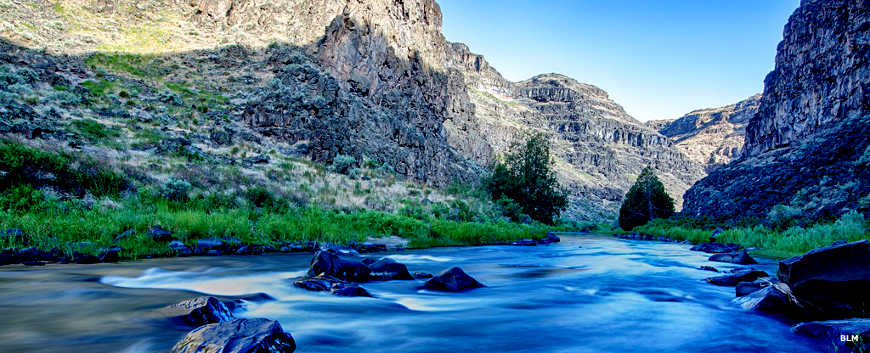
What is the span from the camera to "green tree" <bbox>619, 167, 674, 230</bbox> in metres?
53.8

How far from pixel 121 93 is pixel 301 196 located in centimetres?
2338

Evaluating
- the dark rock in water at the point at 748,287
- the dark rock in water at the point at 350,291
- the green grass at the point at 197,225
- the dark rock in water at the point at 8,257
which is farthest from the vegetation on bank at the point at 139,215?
the dark rock in water at the point at 748,287

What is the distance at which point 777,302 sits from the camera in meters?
6.08

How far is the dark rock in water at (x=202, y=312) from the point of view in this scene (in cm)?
505

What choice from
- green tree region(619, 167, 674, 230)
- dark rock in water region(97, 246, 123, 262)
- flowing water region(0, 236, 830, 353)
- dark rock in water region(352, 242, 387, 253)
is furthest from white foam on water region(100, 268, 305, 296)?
green tree region(619, 167, 674, 230)

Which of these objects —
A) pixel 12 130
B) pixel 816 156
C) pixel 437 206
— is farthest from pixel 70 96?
pixel 816 156

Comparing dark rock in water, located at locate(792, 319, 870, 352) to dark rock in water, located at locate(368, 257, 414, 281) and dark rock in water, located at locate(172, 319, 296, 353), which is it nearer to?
dark rock in water, located at locate(172, 319, 296, 353)

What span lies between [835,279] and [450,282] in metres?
5.85

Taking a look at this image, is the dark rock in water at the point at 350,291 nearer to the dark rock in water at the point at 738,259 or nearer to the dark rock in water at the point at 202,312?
the dark rock in water at the point at 202,312

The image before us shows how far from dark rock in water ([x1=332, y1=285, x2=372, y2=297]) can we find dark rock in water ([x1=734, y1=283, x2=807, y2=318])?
6.18m

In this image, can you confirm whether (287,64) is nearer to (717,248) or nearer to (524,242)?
(524,242)

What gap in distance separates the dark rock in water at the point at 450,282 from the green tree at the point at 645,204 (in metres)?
50.8

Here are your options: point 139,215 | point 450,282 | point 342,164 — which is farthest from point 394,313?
point 342,164

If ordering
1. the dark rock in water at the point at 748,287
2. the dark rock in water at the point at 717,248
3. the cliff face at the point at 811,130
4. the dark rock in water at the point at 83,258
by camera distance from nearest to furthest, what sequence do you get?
the dark rock in water at the point at 748,287
the dark rock in water at the point at 83,258
the dark rock in water at the point at 717,248
the cliff face at the point at 811,130
